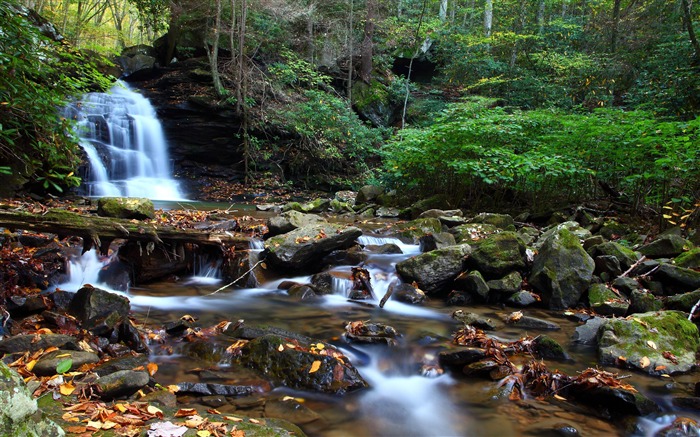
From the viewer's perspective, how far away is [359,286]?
6.26 meters

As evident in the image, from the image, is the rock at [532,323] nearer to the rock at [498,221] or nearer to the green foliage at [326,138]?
the rock at [498,221]

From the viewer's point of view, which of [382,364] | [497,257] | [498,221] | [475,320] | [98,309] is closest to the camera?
[382,364]

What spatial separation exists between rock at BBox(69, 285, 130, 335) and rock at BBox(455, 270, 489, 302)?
14.2ft

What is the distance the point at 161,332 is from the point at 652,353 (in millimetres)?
4886

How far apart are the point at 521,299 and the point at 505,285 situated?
0.28m

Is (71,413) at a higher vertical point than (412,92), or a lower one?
lower

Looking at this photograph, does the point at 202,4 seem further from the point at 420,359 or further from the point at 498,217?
the point at 420,359

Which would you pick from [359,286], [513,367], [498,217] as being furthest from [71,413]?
[498,217]

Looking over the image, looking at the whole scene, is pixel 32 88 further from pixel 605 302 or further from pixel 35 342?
pixel 605 302

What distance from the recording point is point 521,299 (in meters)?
5.80

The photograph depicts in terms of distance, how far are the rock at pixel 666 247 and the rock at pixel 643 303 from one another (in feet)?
4.34

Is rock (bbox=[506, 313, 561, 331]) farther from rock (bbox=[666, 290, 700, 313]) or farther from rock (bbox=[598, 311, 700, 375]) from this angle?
rock (bbox=[666, 290, 700, 313])

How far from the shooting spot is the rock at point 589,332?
4551 mm

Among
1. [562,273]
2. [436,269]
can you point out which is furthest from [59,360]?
[562,273]
